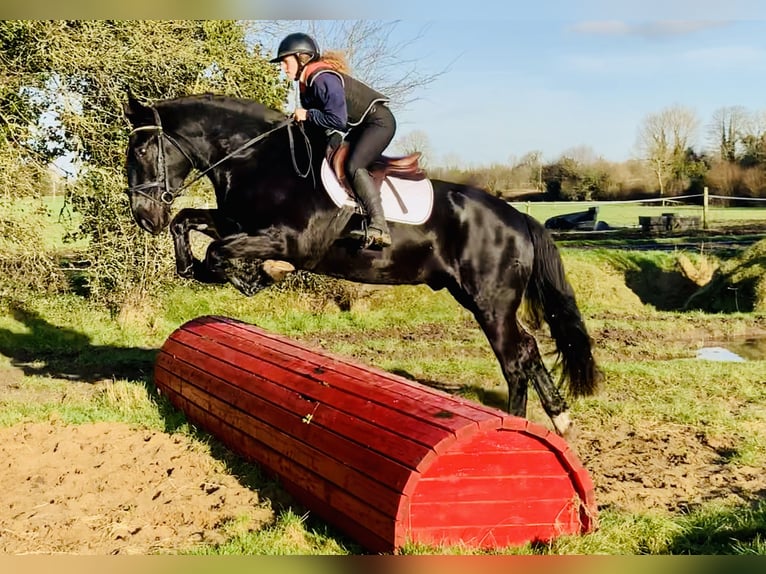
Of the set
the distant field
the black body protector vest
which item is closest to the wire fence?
the distant field

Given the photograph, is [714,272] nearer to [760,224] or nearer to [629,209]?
[760,224]

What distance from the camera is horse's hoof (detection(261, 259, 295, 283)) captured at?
4.77 metres

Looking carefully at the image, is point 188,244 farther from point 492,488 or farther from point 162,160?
point 492,488

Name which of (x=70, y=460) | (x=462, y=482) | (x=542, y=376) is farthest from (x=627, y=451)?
(x=70, y=460)

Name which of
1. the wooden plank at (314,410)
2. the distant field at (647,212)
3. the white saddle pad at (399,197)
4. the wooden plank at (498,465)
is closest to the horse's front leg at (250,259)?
the white saddle pad at (399,197)

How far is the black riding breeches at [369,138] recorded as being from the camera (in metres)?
4.71

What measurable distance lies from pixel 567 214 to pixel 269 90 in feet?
46.3

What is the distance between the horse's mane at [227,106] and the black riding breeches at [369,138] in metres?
0.61

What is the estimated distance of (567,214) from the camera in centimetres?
2252

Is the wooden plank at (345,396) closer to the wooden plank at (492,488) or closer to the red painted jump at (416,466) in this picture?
the red painted jump at (416,466)

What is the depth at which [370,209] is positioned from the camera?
15.6ft

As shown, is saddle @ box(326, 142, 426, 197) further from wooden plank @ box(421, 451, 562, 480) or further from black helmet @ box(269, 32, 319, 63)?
wooden plank @ box(421, 451, 562, 480)

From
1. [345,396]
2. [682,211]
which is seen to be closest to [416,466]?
[345,396]

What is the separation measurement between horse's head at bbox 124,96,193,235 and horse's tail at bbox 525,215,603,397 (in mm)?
2719
